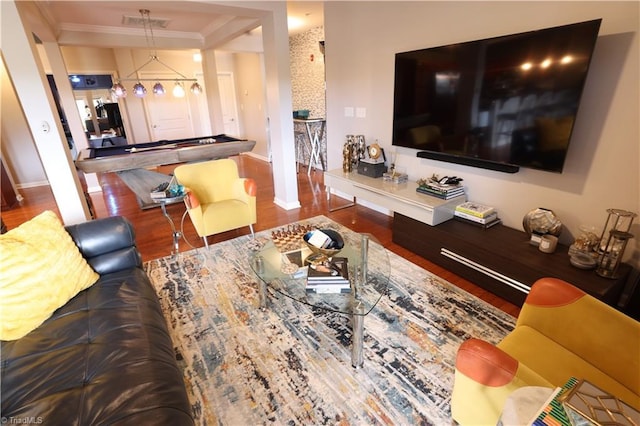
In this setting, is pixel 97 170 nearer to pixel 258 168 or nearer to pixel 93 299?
pixel 93 299

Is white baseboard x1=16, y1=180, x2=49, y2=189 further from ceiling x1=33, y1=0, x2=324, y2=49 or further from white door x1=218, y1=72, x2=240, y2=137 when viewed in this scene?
white door x1=218, y1=72, x2=240, y2=137

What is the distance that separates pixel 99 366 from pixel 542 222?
275 cm

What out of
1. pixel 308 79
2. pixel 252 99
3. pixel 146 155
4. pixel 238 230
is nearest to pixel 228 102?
pixel 252 99

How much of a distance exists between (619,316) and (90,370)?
2082 millimetres

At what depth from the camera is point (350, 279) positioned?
1.83 m

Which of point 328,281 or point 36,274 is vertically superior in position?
point 36,274

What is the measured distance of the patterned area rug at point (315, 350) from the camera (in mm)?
1469

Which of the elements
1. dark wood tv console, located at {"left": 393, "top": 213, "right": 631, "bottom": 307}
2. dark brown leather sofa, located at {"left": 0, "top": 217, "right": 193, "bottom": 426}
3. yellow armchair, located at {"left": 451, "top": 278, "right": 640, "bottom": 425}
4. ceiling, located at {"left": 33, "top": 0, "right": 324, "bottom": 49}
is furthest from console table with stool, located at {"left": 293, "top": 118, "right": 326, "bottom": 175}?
yellow armchair, located at {"left": 451, "top": 278, "right": 640, "bottom": 425}

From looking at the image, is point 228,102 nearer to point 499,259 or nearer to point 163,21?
point 163,21

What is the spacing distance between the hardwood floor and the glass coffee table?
823 millimetres

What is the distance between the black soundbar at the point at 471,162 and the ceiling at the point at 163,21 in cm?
231

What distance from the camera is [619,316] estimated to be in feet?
3.86

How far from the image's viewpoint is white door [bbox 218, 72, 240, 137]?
297 inches

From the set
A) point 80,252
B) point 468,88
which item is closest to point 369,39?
point 468,88
